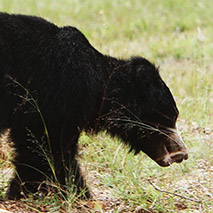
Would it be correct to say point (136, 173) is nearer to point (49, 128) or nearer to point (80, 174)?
point (80, 174)

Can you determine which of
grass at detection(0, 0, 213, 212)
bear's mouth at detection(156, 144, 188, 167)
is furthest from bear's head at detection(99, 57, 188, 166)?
grass at detection(0, 0, 213, 212)

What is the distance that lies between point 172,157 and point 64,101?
3.89 feet

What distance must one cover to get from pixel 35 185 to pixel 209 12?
9.07m

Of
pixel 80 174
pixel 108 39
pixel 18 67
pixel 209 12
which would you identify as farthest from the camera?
pixel 209 12

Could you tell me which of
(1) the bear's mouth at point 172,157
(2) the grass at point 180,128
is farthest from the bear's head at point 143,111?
(2) the grass at point 180,128

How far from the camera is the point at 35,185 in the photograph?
4504 millimetres

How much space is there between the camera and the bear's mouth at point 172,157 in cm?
464

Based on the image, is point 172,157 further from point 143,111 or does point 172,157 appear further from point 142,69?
point 142,69

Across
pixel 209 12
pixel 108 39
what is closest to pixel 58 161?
pixel 108 39

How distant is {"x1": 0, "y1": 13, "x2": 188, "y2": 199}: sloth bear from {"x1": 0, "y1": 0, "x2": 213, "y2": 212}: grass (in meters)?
0.26

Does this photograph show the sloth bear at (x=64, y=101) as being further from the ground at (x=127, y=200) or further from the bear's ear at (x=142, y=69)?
the ground at (x=127, y=200)

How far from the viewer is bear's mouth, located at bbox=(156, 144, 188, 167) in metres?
4.64

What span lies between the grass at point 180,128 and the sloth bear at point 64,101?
0.26 meters

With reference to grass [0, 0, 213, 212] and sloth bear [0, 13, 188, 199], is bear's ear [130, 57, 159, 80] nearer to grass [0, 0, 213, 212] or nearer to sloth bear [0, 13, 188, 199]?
sloth bear [0, 13, 188, 199]
